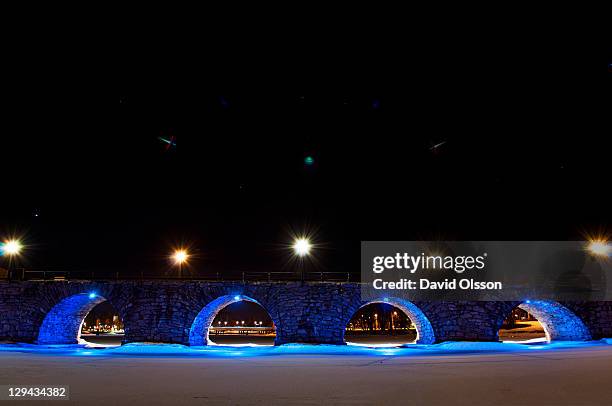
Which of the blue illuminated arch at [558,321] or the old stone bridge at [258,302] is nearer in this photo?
the old stone bridge at [258,302]

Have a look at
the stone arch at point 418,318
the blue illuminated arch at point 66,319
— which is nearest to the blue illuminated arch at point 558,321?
the stone arch at point 418,318

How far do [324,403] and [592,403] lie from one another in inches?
172

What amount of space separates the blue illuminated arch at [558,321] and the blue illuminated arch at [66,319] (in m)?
26.8

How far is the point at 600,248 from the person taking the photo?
28359mm

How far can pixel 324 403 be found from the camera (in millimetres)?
7449

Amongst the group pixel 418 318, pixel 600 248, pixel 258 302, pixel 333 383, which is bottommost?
pixel 333 383

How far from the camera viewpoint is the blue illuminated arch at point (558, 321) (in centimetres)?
2556

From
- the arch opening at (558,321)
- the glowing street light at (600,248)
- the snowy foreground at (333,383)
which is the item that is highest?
the glowing street light at (600,248)

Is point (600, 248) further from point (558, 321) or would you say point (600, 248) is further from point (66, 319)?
point (66, 319)

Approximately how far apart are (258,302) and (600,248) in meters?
21.9

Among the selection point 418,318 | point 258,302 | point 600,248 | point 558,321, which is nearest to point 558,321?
point 558,321

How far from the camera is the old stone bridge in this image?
2481 cm

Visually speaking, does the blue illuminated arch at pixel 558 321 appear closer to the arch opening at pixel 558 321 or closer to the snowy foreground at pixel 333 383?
the arch opening at pixel 558 321

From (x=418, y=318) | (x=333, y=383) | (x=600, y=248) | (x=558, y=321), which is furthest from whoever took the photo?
(x=600, y=248)
